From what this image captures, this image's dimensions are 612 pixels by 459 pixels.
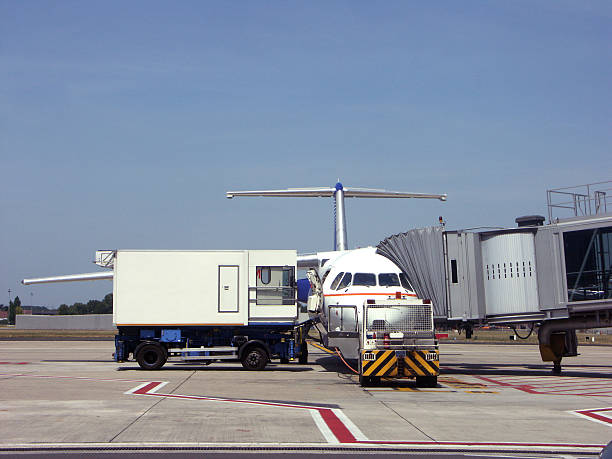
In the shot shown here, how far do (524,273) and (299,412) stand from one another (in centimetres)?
1094

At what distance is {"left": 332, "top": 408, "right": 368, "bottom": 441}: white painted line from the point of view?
985 cm

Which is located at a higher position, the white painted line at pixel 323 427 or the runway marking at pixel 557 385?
the white painted line at pixel 323 427

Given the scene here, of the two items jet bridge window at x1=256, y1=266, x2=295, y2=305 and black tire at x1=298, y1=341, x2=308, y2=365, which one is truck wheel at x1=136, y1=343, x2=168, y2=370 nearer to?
jet bridge window at x1=256, y1=266, x2=295, y2=305

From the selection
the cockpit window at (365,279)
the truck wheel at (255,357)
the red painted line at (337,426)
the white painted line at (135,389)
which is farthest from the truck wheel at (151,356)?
the red painted line at (337,426)

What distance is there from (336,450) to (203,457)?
180 centimetres

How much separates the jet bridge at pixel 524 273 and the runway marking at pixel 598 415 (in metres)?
6.44

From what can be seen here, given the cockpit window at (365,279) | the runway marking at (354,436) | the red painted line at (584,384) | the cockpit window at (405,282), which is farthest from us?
the cockpit window at (405,282)

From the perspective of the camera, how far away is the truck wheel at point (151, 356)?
22922mm

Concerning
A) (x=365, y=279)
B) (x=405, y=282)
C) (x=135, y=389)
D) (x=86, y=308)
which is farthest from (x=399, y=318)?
(x=86, y=308)

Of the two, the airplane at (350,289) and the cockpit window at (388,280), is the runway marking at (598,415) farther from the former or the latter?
the cockpit window at (388,280)

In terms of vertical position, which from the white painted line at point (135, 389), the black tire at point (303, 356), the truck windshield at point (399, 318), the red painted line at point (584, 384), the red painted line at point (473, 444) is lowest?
the red painted line at point (584, 384)

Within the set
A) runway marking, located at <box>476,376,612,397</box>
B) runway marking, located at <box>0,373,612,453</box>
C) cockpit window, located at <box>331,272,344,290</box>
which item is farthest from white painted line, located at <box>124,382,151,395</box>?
runway marking, located at <box>476,376,612,397</box>

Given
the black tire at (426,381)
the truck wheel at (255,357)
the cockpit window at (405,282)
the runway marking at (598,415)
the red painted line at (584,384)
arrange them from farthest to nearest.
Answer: the truck wheel at (255,357) < the cockpit window at (405,282) < the red painted line at (584,384) < the black tire at (426,381) < the runway marking at (598,415)

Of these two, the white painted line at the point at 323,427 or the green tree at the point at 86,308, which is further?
the green tree at the point at 86,308
